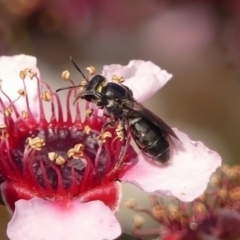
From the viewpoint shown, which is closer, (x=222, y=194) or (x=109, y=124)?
(x=109, y=124)

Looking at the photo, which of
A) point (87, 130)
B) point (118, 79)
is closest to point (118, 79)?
point (118, 79)

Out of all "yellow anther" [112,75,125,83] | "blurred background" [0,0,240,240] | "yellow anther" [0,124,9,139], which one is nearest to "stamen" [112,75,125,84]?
"yellow anther" [112,75,125,83]

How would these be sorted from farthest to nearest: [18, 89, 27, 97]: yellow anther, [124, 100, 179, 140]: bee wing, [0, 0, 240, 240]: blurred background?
[0, 0, 240, 240]: blurred background, [18, 89, 27, 97]: yellow anther, [124, 100, 179, 140]: bee wing

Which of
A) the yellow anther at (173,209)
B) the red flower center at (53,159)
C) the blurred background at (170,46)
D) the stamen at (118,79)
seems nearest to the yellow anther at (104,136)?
the red flower center at (53,159)

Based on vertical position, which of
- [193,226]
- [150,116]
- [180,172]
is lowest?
[193,226]

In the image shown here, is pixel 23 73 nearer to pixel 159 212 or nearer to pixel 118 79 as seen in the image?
pixel 118 79

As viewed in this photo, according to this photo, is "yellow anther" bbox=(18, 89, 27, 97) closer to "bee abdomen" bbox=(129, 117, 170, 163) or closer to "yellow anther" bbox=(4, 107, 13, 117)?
"yellow anther" bbox=(4, 107, 13, 117)
